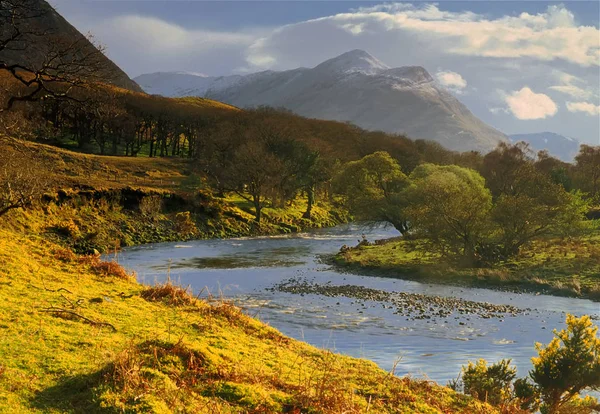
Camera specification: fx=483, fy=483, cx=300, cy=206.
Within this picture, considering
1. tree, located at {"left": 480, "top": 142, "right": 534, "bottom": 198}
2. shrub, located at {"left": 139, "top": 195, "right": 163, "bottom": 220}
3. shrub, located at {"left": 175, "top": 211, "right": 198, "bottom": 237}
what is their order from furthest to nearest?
1. tree, located at {"left": 480, "top": 142, "right": 534, "bottom": 198}
2. shrub, located at {"left": 175, "top": 211, "right": 198, "bottom": 237}
3. shrub, located at {"left": 139, "top": 195, "right": 163, "bottom": 220}

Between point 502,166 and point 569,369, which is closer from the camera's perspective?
point 569,369

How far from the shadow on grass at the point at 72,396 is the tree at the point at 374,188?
52971mm

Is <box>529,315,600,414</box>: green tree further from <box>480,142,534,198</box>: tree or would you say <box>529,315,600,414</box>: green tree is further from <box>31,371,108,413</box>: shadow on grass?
<box>480,142,534,198</box>: tree

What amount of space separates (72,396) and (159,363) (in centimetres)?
140

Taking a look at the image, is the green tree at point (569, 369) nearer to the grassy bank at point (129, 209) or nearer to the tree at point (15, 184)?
the tree at point (15, 184)

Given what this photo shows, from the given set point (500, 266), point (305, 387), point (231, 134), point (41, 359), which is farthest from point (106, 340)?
point (231, 134)

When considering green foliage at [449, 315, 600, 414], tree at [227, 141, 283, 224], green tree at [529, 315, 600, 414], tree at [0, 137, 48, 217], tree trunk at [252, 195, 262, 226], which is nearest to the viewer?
green foliage at [449, 315, 600, 414]

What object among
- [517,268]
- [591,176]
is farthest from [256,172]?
[591,176]

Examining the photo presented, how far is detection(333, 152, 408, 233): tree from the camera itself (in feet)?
195

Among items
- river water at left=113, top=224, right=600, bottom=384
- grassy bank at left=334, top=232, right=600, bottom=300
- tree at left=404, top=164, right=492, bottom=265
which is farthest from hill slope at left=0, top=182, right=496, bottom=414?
tree at left=404, top=164, right=492, bottom=265

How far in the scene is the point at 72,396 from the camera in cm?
725

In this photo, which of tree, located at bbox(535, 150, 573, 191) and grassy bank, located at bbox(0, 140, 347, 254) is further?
tree, located at bbox(535, 150, 573, 191)

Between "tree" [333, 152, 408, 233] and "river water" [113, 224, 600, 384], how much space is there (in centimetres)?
1362

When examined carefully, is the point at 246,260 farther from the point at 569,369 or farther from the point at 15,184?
the point at 569,369
